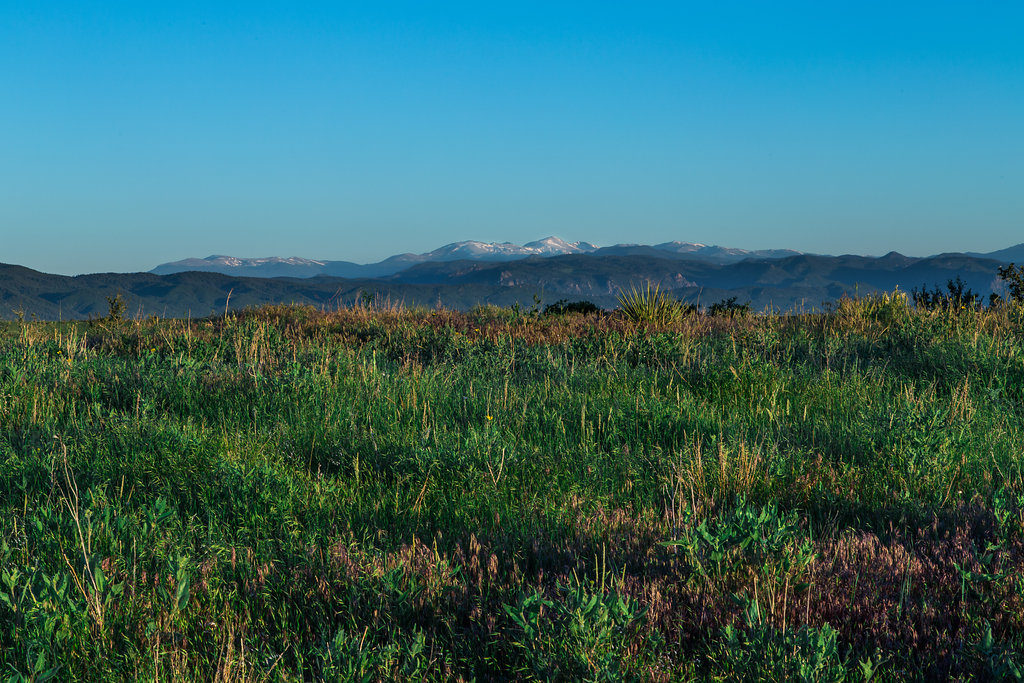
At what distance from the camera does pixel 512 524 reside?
339 centimetres

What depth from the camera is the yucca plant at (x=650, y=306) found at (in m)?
12.6

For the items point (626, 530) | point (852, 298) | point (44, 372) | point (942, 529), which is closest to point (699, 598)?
point (626, 530)

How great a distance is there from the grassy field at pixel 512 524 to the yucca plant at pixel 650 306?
16.2ft

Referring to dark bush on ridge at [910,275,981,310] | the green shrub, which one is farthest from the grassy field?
dark bush on ridge at [910,275,981,310]

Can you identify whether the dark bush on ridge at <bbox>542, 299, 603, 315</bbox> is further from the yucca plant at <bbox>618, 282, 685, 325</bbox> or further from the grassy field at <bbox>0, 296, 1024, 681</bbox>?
the grassy field at <bbox>0, 296, 1024, 681</bbox>

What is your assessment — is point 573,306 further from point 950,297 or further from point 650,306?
point 950,297

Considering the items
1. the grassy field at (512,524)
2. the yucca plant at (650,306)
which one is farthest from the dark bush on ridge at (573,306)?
the grassy field at (512,524)

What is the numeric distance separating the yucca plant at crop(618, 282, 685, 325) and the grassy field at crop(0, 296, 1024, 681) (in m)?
4.93

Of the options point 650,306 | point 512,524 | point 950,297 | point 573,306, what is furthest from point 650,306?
point 512,524

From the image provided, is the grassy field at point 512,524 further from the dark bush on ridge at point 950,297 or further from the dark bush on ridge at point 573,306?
the dark bush on ridge at point 573,306

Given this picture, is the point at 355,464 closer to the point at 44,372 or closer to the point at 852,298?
the point at 44,372

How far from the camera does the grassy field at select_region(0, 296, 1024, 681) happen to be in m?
2.21

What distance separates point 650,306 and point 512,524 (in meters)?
9.99

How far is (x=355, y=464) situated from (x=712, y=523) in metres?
2.16
